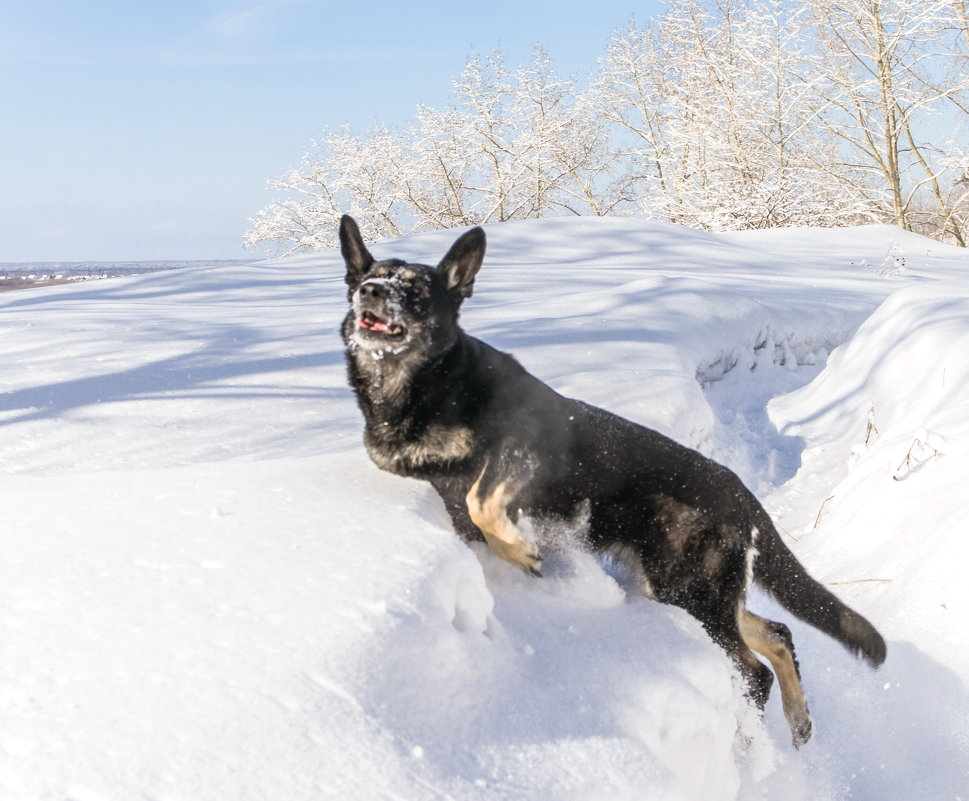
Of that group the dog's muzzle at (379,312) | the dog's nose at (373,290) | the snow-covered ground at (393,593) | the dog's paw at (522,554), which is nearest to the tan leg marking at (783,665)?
the snow-covered ground at (393,593)

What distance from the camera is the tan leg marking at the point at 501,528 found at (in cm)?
279

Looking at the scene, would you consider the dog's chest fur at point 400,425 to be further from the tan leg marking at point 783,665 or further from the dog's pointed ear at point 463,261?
the tan leg marking at point 783,665

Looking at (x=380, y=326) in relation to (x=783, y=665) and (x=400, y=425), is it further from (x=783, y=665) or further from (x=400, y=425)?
(x=783, y=665)

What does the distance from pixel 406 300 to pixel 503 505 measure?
88cm

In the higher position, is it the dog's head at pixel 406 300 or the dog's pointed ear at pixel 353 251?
the dog's pointed ear at pixel 353 251

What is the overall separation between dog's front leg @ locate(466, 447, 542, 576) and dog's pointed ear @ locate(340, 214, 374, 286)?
1021 mm

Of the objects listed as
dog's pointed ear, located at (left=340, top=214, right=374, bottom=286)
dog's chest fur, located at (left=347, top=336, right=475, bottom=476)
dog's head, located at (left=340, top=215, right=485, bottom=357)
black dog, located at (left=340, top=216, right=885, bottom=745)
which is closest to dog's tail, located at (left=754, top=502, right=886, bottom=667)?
black dog, located at (left=340, top=216, right=885, bottom=745)

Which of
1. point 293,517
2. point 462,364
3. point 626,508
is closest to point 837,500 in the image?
point 626,508

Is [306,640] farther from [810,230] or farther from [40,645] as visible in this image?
[810,230]

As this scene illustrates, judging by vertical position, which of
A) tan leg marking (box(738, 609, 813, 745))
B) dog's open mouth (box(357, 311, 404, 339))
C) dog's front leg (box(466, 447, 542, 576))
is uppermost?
dog's open mouth (box(357, 311, 404, 339))

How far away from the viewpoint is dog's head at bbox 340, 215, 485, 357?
3.08 meters

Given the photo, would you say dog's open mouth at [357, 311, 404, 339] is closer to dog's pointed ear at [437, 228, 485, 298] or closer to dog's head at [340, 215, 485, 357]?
dog's head at [340, 215, 485, 357]

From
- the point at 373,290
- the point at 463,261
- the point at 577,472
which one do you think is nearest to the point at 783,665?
the point at 577,472

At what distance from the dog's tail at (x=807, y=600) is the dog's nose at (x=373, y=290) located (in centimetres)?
173
